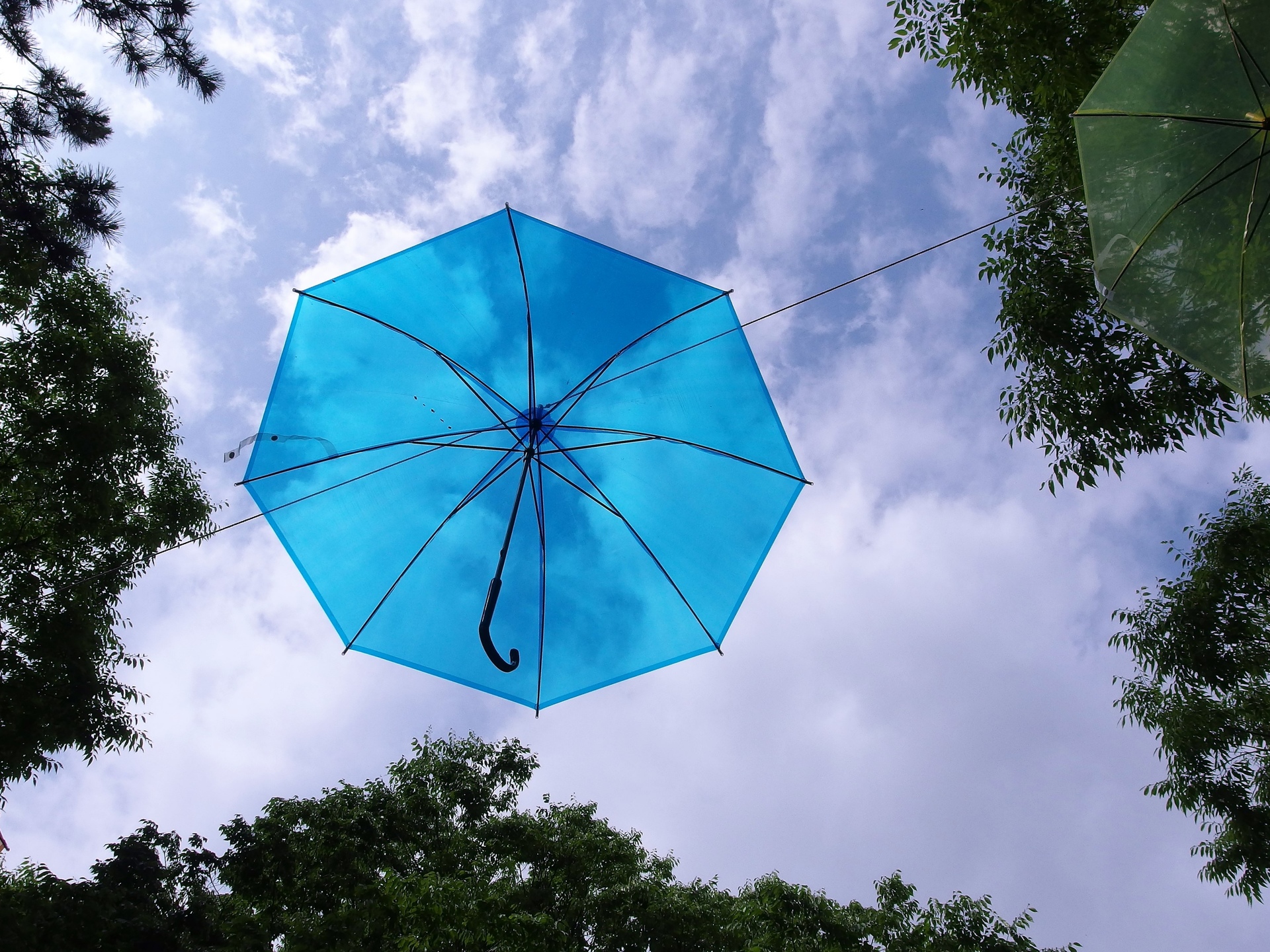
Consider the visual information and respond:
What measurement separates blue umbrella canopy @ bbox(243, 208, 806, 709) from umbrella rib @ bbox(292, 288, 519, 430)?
1 centimetres

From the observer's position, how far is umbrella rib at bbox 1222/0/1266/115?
125 inches

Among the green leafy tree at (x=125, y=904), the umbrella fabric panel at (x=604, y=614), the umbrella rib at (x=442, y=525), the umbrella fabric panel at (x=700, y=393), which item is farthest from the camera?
the green leafy tree at (x=125, y=904)

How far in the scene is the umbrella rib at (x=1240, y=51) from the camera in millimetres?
3174

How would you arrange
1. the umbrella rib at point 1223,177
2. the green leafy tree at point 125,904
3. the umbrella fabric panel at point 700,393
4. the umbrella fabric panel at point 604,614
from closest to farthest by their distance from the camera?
the umbrella rib at point 1223,177, the umbrella fabric panel at point 604,614, the umbrella fabric panel at point 700,393, the green leafy tree at point 125,904

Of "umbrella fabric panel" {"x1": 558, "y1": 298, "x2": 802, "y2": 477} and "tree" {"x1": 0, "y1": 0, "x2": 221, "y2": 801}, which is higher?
"tree" {"x1": 0, "y1": 0, "x2": 221, "y2": 801}

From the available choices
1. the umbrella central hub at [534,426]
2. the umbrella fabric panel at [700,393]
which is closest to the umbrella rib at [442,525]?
the umbrella central hub at [534,426]

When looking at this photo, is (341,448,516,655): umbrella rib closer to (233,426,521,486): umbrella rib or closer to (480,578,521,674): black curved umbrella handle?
(233,426,521,486): umbrella rib

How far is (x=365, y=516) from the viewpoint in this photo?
3932 mm

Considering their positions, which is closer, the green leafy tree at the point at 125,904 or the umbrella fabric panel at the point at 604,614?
the umbrella fabric panel at the point at 604,614

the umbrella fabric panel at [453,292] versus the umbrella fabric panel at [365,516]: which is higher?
the umbrella fabric panel at [453,292]

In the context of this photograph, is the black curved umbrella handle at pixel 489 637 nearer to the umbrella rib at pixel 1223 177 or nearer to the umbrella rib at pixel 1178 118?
the umbrella rib at pixel 1178 118

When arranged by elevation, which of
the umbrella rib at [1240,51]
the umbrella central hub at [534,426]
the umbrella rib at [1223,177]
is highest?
the umbrella rib at [1240,51]

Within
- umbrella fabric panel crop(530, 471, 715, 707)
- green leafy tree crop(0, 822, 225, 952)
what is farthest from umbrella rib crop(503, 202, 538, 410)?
green leafy tree crop(0, 822, 225, 952)

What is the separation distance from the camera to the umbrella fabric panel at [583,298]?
3.90 meters
